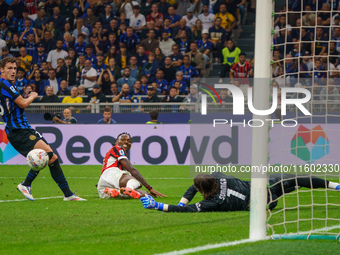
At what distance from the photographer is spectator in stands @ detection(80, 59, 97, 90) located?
63.9ft

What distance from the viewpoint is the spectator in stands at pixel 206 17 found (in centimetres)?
2028

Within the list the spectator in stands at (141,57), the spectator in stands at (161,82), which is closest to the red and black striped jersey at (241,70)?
the spectator in stands at (161,82)

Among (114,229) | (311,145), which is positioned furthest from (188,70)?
(114,229)

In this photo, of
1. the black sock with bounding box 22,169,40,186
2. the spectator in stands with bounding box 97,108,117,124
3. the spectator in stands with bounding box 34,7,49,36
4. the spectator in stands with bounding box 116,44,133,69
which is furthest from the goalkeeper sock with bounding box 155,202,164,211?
the spectator in stands with bounding box 34,7,49,36

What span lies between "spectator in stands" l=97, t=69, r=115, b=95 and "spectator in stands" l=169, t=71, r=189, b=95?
210 cm

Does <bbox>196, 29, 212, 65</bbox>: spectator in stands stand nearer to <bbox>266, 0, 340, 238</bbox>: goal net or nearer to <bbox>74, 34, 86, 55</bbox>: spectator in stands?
<bbox>266, 0, 340, 238</bbox>: goal net

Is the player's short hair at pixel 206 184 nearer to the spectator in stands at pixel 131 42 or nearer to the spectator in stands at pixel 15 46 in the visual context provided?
the spectator in stands at pixel 131 42

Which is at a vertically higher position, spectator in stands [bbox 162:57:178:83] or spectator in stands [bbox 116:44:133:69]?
spectator in stands [bbox 116:44:133:69]

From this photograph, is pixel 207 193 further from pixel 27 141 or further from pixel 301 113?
pixel 301 113

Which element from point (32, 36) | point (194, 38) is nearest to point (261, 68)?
point (194, 38)

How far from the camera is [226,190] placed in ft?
23.5

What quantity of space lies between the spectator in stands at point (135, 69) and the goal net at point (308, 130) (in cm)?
493

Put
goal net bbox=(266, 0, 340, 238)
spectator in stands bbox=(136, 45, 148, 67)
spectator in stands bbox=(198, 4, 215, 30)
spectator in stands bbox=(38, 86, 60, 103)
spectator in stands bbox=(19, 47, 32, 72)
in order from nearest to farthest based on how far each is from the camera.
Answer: goal net bbox=(266, 0, 340, 238)
spectator in stands bbox=(38, 86, 60, 103)
spectator in stands bbox=(136, 45, 148, 67)
spectator in stands bbox=(198, 4, 215, 30)
spectator in stands bbox=(19, 47, 32, 72)

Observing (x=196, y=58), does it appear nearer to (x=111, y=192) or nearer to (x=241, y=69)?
(x=241, y=69)
